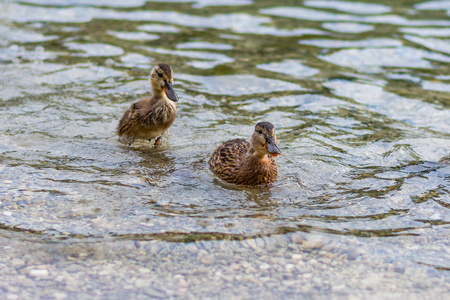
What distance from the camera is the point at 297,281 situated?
5027 millimetres

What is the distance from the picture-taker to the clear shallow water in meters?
5.93

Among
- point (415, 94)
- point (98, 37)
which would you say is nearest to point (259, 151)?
point (415, 94)

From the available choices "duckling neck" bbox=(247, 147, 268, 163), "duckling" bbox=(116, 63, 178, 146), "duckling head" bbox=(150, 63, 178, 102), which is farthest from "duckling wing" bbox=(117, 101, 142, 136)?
"duckling neck" bbox=(247, 147, 268, 163)

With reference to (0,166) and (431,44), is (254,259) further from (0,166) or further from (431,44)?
(431,44)

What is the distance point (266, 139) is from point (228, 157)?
0.80m

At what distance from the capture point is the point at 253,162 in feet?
23.4

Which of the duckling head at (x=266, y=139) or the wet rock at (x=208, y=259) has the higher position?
the duckling head at (x=266, y=139)

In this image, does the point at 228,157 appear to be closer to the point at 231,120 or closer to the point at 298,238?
the point at 231,120

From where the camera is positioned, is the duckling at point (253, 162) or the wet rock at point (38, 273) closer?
the wet rock at point (38, 273)

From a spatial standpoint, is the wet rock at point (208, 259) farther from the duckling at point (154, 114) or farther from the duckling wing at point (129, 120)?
the duckling wing at point (129, 120)

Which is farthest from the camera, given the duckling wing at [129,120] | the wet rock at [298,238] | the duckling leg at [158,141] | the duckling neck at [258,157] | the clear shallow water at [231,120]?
the duckling leg at [158,141]

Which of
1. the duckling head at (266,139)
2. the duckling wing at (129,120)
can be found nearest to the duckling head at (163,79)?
the duckling wing at (129,120)

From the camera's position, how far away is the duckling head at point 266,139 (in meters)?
6.69

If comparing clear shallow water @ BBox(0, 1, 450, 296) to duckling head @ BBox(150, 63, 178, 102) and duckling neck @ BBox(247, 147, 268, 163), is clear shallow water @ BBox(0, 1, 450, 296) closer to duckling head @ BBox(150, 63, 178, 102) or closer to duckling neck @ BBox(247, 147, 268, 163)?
duckling neck @ BBox(247, 147, 268, 163)
